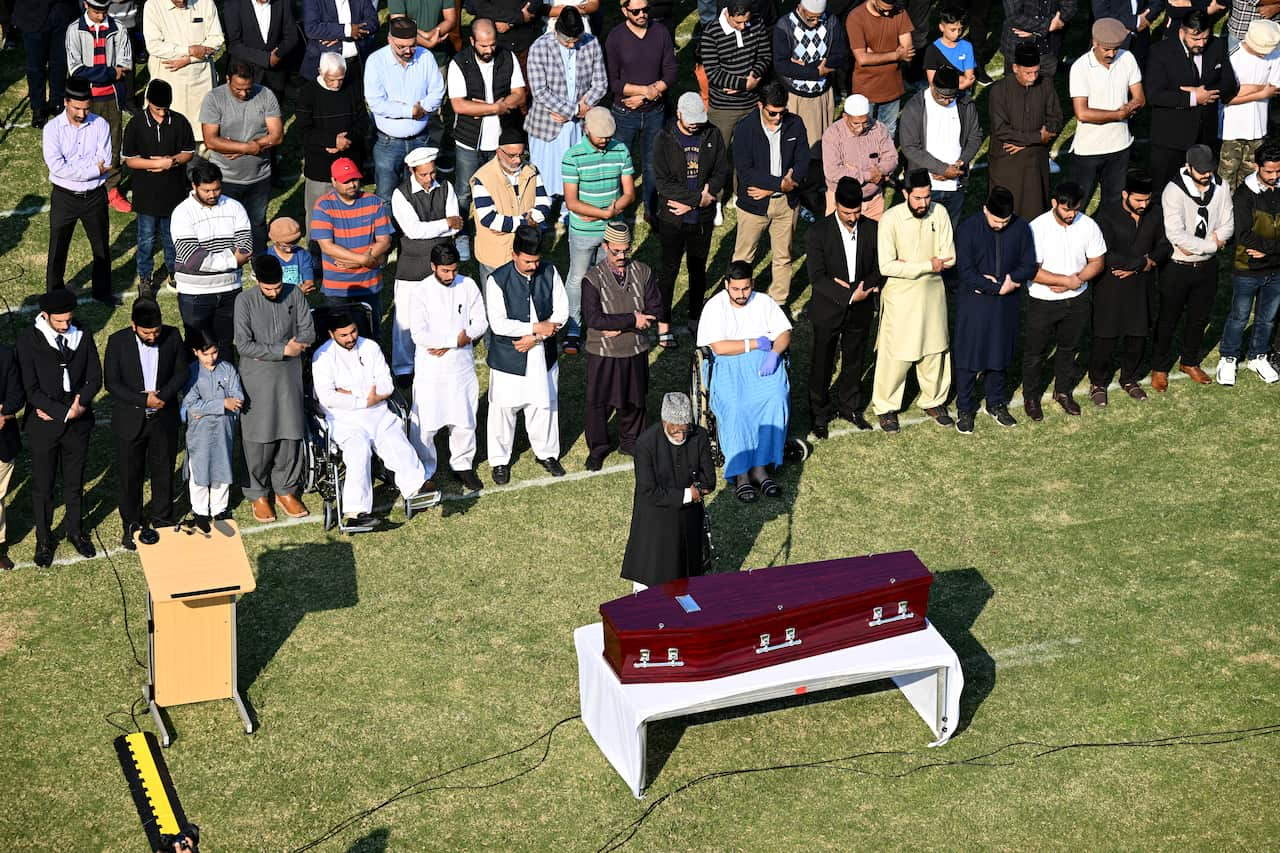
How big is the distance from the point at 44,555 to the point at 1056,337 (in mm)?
8286

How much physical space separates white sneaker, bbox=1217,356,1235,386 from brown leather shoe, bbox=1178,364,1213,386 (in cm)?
10

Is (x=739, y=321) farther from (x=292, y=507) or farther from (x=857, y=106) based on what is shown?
(x=292, y=507)

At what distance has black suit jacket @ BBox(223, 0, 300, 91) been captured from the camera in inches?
663

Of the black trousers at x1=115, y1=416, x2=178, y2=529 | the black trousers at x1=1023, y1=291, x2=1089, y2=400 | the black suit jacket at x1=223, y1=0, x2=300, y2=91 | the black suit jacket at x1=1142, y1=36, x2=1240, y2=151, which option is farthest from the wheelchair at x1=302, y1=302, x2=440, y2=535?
the black suit jacket at x1=1142, y1=36, x2=1240, y2=151

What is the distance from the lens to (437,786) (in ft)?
37.2

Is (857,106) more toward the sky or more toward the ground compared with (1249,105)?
more toward the sky

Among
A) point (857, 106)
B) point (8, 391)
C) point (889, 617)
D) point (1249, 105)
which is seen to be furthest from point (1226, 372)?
point (8, 391)

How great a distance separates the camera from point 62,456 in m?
13.3

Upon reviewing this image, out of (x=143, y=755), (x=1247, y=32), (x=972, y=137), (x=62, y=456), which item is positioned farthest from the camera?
(x=1247, y=32)

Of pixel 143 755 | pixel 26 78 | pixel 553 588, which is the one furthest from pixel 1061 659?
pixel 26 78

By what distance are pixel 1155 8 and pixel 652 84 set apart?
599 cm

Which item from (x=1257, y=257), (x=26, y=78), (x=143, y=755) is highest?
(x=26, y=78)

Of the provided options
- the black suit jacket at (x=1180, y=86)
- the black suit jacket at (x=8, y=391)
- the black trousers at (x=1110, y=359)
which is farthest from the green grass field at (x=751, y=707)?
the black suit jacket at (x=1180, y=86)

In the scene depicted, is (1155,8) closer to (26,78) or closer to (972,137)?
(972,137)
